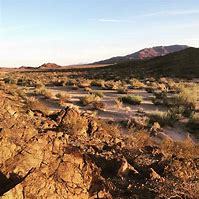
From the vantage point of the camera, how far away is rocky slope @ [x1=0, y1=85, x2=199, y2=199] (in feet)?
21.2

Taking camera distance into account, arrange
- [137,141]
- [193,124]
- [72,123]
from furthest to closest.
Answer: [193,124] < [137,141] < [72,123]

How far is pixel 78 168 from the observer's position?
22.9ft

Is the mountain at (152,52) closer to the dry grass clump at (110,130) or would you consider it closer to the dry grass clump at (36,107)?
the dry grass clump at (36,107)

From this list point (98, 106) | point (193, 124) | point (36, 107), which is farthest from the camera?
point (98, 106)

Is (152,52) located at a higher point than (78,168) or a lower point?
lower

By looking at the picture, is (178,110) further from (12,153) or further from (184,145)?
(12,153)

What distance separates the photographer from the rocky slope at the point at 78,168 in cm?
647

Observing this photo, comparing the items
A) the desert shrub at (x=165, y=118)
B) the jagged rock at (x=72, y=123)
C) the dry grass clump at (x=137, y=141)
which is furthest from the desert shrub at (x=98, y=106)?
the jagged rock at (x=72, y=123)

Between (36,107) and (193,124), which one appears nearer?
(36,107)

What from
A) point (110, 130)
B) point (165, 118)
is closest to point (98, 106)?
point (165, 118)

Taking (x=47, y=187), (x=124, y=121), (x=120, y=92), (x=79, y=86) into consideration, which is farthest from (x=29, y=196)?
(x=79, y=86)

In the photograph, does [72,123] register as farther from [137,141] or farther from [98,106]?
[98,106]

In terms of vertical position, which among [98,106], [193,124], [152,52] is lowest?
[152,52]

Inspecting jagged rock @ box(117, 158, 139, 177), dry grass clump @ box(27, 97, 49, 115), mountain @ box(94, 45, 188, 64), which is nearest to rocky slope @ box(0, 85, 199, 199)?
jagged rock @ box(117, 158, 139, 177)
